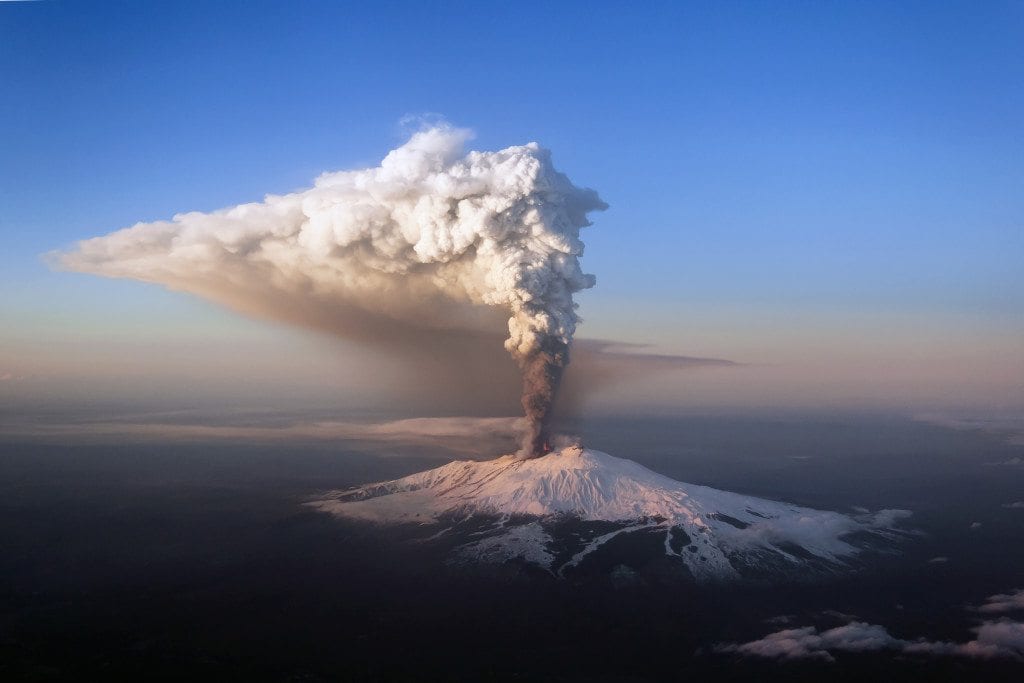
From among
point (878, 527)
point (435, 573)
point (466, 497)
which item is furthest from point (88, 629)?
point (878, 527)


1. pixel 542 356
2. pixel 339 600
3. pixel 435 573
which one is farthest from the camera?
pixel 542 356

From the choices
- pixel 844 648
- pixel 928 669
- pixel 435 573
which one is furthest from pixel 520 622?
pixel 928 669

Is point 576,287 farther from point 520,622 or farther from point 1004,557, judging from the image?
point 1004,557

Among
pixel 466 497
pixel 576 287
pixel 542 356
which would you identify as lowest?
pixel 466 497

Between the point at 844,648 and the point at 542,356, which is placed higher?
the point at 542,356

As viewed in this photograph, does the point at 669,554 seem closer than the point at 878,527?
Yes

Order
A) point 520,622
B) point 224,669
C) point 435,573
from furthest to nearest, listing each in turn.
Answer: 1. point 435,573
2. point 520,622
3. point 224,669
